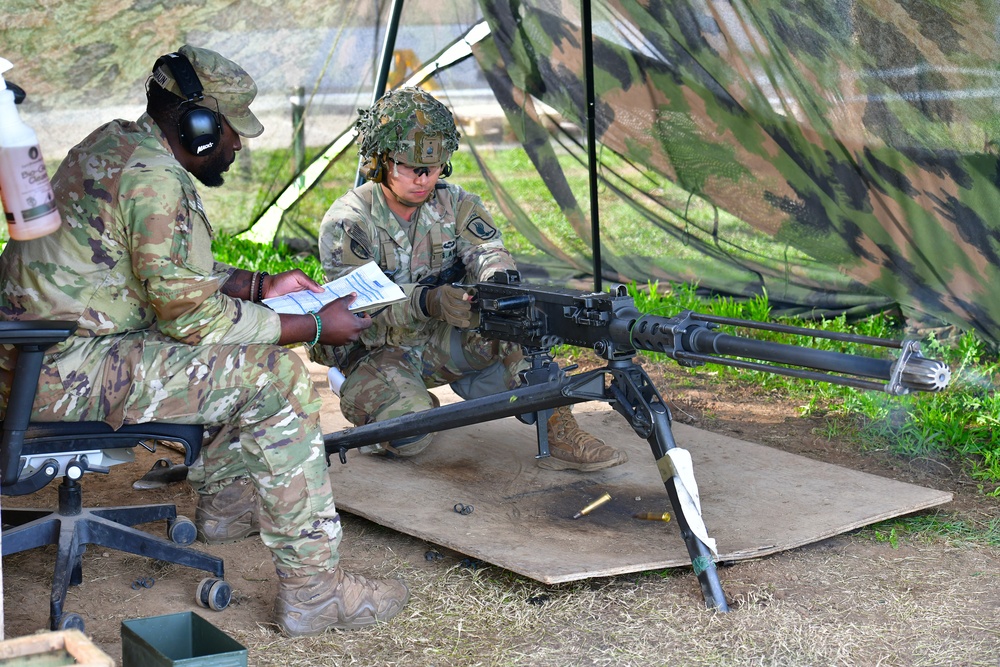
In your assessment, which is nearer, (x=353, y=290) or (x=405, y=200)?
(x=353, y=290)

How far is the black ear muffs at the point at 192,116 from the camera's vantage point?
11.1 ft

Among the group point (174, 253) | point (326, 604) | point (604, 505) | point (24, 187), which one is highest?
point (24, 187)

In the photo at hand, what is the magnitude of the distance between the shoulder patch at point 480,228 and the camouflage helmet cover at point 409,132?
42 cm

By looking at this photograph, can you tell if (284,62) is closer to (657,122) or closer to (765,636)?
(657,122)

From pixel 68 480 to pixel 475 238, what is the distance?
2.16 meters

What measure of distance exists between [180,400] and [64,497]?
0.66 metres

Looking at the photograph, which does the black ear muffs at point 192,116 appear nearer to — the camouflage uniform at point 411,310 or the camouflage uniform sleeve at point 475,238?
the camouflage uniform at point 411,310

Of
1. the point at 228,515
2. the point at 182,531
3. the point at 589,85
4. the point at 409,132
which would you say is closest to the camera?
the point at 182,531

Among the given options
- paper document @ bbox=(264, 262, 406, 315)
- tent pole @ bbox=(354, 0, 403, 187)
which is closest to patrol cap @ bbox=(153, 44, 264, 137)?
paper document @ bbox=(264, 262, 406, 315)

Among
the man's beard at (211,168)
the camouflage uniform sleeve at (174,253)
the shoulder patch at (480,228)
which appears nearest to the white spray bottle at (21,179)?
the camouflage uniform sleeve at (174,253)

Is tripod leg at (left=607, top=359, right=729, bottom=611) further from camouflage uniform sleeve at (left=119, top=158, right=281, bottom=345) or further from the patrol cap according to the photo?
the patrol cap

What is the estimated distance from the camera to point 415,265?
5023mm

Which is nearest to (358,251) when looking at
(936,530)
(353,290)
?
(353,290)

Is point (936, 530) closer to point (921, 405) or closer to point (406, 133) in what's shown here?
point (921, 405)
